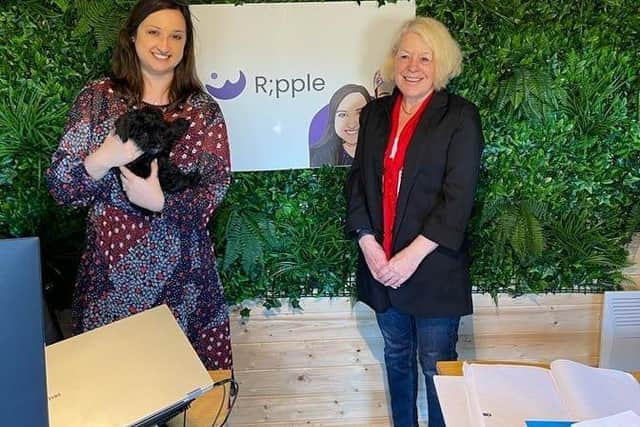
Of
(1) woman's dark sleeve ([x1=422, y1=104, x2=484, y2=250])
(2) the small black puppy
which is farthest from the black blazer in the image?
(2) the small black puppy

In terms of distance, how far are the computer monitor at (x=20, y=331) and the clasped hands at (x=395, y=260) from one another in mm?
1347

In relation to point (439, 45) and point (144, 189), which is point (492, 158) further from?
point (144, 189)

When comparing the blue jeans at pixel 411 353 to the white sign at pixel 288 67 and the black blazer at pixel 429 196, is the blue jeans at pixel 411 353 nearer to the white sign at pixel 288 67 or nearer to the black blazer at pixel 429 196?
the black blazer at pixel 429 196

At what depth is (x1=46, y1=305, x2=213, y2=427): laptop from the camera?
3.72ft

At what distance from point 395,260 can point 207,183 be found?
62 cm

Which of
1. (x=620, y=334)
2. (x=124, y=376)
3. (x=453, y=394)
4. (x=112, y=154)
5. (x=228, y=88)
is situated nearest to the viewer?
(x=124, y=376)

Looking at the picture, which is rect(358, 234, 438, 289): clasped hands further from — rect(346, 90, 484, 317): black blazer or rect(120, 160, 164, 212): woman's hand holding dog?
rect(120, 160, 164, 212): woman's hand holding dog

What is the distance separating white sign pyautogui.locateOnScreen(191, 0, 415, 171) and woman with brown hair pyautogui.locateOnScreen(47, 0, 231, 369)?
302 mm

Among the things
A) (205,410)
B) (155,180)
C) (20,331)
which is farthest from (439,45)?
(20,331)

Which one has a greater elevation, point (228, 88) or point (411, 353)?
point (228, 88)

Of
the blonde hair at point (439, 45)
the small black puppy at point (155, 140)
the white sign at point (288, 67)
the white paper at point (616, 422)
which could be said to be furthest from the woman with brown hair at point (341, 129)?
the white paper at point (616, 422)

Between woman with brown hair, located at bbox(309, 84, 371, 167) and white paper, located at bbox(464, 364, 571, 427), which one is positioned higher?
woman with brown hair, located at bbox(309, 84, 371, 167)

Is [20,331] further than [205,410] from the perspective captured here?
No

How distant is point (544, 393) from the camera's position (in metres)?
1.28
